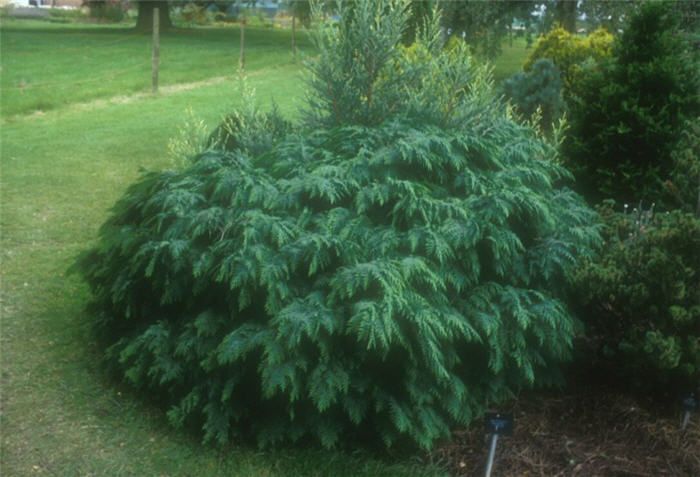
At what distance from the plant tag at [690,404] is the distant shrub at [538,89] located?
339 inches

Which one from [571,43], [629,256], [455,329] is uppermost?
[571,43]

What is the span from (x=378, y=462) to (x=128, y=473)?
1.39 m

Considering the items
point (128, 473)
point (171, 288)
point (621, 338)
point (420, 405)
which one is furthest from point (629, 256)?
point (128, 473)

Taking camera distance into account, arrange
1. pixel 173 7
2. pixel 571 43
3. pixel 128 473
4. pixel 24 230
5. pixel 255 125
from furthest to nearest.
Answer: pixel 173 7 < pixel 571 43 < pixel 24 230 < pixel 255 125 < pixel 128 473

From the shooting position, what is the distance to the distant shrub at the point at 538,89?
12.3 m

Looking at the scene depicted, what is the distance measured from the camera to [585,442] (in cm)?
435

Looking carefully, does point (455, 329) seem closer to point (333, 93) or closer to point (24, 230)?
point (333, 93)

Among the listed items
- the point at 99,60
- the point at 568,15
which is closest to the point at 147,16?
the point at 99,60

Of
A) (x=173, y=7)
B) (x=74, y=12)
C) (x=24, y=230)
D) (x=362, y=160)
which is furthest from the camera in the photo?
(x=173, y=7)

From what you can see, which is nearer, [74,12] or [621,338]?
[621,338]

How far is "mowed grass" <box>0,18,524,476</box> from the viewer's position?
13.5 ft

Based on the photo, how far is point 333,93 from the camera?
613cm

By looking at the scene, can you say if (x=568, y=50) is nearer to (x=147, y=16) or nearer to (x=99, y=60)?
(x=99, y=60)

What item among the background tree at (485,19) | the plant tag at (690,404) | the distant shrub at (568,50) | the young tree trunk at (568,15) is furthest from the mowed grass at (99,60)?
the plant tag at (690,404)
